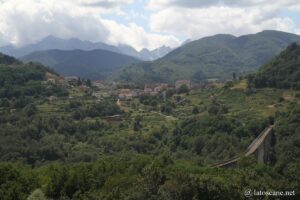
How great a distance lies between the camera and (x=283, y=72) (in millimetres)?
106000

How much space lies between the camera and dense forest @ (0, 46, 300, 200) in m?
42.0

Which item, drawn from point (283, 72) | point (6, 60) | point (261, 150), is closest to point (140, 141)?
point (261, 150)

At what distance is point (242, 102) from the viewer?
102250mm

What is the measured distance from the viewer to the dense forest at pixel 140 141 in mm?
41969

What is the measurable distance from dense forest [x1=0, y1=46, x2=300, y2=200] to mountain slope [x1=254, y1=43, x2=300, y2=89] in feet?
6.73

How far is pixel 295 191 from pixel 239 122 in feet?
128

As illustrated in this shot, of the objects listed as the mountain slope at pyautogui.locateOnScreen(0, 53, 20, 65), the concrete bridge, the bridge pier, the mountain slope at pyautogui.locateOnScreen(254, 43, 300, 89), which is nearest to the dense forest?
the mountain slope at pyautogui.locateOnScreen(0, 53, 20, 65)

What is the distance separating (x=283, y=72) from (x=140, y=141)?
129ft

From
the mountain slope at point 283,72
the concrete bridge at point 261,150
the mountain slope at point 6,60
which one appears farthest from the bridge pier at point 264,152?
the mountain slope at point 6,60

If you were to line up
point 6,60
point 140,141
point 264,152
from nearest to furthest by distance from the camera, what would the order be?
point 264,152 → point 140,141 → point 6,60

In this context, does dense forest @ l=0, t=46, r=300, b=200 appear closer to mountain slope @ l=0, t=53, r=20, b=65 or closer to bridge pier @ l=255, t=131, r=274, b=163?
mountain slope @ l=0, t=53, r=20, b=65

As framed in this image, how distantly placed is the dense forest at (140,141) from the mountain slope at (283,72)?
6.73 ft

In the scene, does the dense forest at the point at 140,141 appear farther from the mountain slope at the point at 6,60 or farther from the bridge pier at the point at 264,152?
the bridge pier at the point at 264,152

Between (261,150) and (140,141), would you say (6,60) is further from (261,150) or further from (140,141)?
(261,150)
